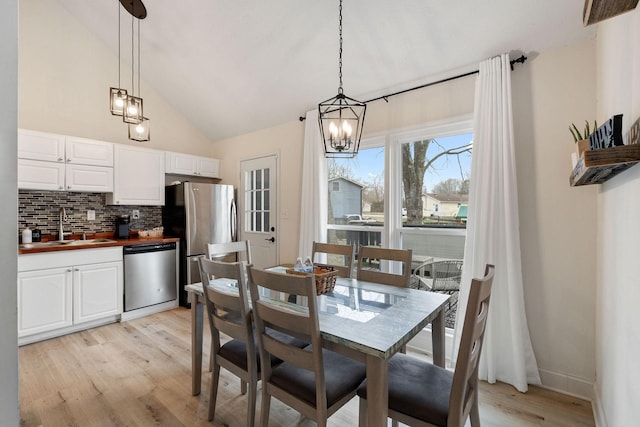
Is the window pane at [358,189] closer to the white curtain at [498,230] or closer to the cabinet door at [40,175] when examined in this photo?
the white curtain at [498,230]

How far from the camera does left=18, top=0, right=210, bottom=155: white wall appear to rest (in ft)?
11.4

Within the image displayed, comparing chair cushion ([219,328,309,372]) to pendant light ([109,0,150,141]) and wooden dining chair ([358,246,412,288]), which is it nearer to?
wooden dining chair ([358,246,412,288])

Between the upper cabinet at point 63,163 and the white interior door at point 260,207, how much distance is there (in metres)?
1.72

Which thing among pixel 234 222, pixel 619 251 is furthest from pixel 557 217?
pixel 234 222

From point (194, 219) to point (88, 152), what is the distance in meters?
1.42

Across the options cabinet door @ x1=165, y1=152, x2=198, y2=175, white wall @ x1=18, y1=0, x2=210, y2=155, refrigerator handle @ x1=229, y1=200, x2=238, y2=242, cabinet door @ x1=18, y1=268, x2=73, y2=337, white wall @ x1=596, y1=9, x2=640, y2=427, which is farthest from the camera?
refrigerator handle @ x1=229, y1=200, x2=238, y2=242

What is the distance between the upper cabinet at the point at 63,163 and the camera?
3.20 metres

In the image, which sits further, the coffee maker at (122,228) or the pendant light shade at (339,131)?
the coffee maker at (122,228)

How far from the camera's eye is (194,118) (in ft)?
15.7

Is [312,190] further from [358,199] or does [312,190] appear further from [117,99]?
[117,99]

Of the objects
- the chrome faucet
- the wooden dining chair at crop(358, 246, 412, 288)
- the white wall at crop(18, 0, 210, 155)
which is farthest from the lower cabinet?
the wooden dining chair at crop(358, 246, 412, 288)

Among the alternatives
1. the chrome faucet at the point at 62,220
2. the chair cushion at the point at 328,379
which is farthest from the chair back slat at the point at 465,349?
the chrome faucet at the point at 62,220

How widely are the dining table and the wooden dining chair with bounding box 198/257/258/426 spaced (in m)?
0.25

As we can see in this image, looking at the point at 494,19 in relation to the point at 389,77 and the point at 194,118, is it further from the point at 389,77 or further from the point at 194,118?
the point at 194,118
